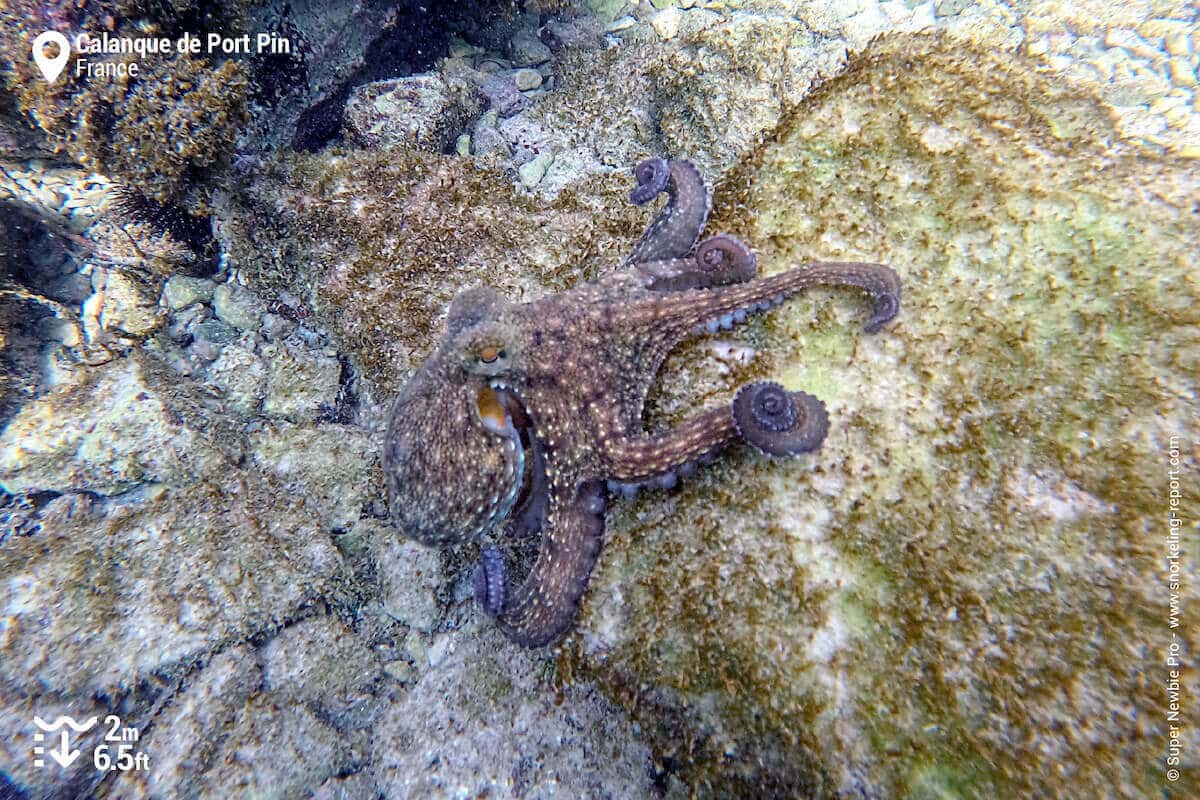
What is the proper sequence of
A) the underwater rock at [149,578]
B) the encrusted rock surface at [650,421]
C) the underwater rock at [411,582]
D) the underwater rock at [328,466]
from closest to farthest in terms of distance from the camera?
the encrusted rock surface at [650,421]
the underwater rock at [149,578]
the underwater rock at [411,582]
the underwater rock at [328,466]

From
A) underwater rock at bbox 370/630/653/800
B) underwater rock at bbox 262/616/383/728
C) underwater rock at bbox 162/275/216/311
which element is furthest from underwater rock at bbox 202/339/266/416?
underwater rock at bbox 370/630/653/800

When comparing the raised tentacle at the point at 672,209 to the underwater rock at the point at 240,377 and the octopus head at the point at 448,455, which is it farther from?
the underwater rock at the point at 240,377

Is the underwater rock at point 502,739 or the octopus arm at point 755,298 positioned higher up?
the octopus arm at point 755,298

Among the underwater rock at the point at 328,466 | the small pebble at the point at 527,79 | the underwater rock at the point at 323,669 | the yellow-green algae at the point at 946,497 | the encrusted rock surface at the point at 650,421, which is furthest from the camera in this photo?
the small pebble at the point at 527,79

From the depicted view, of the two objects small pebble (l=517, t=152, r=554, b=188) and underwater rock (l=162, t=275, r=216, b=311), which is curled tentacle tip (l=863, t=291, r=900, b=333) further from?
underwater rock (l=162, t=275, r=216, b=311)

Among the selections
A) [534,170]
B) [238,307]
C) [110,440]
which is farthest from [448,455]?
[238,307]

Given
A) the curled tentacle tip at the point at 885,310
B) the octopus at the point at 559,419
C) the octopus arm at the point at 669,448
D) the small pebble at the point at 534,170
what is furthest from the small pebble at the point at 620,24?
the octopus arm at the point at 669,448

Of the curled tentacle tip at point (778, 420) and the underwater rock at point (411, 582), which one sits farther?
the underwater rock at point (411, 582)

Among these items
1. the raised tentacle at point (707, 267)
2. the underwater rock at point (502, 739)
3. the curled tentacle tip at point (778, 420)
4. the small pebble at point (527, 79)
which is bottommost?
the underwater rock at point (502, 739)

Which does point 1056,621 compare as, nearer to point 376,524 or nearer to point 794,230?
point 794,230
